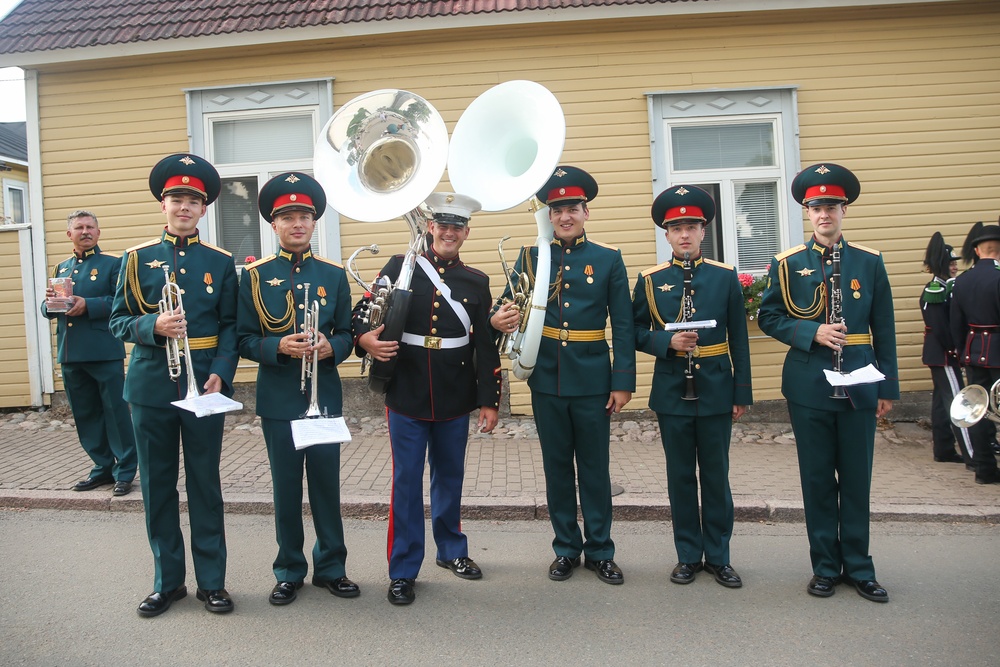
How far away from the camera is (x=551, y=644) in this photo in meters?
3.45

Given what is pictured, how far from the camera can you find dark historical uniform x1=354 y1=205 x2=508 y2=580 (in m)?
4.10

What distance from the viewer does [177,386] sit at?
3.88 metres

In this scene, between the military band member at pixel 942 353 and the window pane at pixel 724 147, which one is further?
the window pane at pixel 724 147

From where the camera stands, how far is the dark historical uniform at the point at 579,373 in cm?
427

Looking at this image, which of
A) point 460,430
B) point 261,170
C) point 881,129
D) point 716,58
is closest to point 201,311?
point 460,430

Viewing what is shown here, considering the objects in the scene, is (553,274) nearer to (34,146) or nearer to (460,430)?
(460,430)

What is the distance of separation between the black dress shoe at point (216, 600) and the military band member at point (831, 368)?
10.2 feet

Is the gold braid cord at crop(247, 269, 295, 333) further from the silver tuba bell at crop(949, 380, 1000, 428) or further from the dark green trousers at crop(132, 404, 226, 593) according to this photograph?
the silver tuba bell at crop(949, 380, 1000, 428)

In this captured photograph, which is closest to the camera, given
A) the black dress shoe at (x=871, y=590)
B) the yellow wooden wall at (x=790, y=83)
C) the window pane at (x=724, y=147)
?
the black dress shoe at (x=871, y=590)

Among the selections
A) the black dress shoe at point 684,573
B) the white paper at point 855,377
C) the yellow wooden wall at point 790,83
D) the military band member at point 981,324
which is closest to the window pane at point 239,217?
the yellow wooden wall at point 790,83

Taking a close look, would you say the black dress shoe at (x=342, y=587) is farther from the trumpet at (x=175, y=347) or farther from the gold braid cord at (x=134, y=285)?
the gold braid cord at (x=134, y=285)

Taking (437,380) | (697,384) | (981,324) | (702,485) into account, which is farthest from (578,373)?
(981,324)

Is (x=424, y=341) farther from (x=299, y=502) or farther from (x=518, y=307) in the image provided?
(x=299, y=502)

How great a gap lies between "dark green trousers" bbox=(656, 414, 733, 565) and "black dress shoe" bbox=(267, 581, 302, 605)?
2.17m
